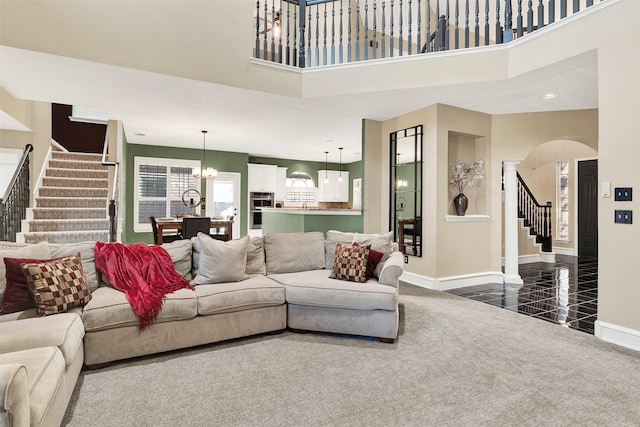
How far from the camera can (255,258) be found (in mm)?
3758

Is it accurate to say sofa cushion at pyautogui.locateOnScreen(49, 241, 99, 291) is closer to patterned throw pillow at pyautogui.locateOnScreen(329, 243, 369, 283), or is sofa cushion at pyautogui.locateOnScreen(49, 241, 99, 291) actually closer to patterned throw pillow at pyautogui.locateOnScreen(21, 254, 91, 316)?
patterned throw pillow at pyautogui.locateOnScreen(21, 254, 91, 316)

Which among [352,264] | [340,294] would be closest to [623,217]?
[352,264]

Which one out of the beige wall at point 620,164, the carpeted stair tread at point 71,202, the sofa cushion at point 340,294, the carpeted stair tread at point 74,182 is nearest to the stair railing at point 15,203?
the carpeted stair tread at point 71,202

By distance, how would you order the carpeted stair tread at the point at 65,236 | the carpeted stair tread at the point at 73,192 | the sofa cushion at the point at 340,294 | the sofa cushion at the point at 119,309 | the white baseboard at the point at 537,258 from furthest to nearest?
the white baseboard at the point at 537,258 → the carpeted stair tread at the point at 73,192 → the carpeted stair tread at the point at 65,236 → the sofa cushion at the point at 340,294 → the sofa cushion at the point at 119,309

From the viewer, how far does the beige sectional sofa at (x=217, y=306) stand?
210 cm

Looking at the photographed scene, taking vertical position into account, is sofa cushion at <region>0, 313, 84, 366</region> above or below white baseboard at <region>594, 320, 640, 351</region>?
above

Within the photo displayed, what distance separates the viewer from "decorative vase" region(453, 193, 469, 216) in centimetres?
538

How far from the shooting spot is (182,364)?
2.67 meters

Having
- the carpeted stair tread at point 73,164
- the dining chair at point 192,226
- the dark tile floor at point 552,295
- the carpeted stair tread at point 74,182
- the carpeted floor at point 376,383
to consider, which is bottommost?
the carpeted floor at point 376,383

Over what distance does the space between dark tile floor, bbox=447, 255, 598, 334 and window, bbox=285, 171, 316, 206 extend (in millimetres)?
6343

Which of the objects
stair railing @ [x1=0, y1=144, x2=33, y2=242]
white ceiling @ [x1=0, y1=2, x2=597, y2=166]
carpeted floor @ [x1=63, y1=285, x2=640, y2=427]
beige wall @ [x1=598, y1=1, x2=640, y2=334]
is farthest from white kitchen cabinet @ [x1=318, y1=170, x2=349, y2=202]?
beige wall @ [x1=598, y1=1, x2=640, y2=334]

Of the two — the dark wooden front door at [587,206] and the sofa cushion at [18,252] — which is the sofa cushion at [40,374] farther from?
the dark wooden front door at [587,206]

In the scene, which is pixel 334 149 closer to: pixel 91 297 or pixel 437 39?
pixel 437 39

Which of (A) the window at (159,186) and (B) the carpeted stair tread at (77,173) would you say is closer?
(B) the carpeted stair tread at (77,173)
